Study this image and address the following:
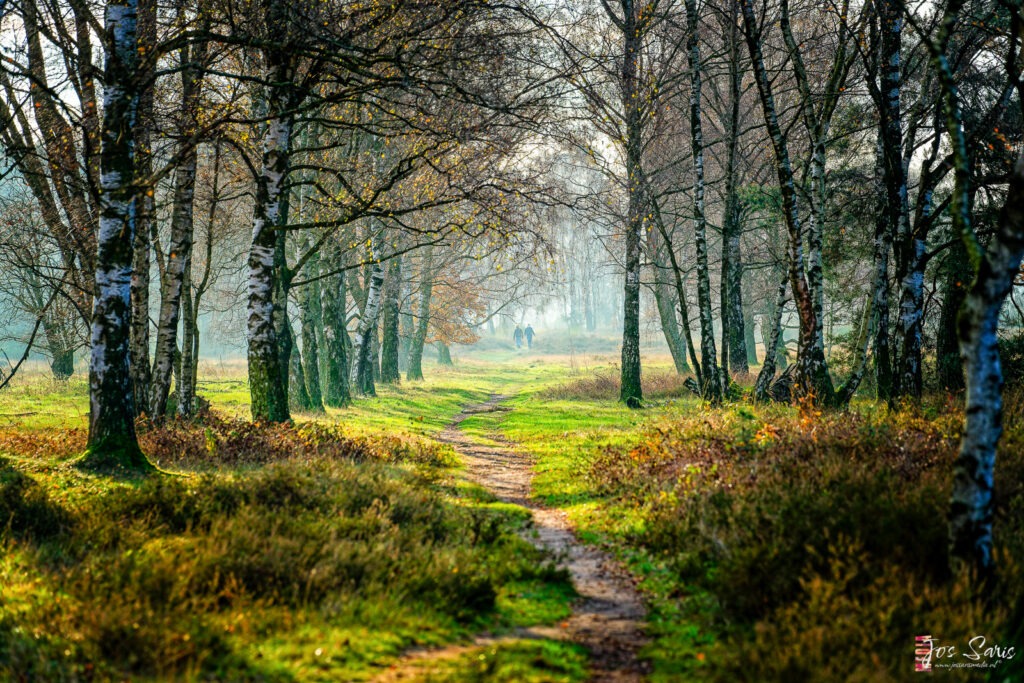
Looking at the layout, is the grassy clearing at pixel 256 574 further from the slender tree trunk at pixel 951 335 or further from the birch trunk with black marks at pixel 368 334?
the birch trunk with black marks at pixel 368 334

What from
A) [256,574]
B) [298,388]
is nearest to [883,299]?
[256,574]

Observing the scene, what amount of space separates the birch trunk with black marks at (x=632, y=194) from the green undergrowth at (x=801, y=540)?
10.9 meters

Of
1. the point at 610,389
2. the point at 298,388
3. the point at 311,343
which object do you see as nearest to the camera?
the point at 298,388

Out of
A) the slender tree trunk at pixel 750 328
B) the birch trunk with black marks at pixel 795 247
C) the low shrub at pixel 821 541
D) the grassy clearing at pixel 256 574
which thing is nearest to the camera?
the low shrub at pixel 821 541

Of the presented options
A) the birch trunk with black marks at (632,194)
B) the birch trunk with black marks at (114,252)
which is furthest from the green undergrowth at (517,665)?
the birch trunk with black marks at (632,194)

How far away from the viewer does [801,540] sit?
623cm

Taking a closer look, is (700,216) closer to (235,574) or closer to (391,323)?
(235,574)

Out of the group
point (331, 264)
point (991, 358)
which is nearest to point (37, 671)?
point (991, 358)

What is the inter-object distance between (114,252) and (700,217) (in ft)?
45.7

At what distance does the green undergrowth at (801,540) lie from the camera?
4.71m

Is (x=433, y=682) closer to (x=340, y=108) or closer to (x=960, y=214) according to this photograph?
(x=960, y=214)

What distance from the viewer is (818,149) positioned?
1562 cm

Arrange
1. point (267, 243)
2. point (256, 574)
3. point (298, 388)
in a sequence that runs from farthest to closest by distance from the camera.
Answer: point (298, 388)
point (267, 243)
point (256, 574)

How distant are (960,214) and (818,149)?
10693 millimetres
